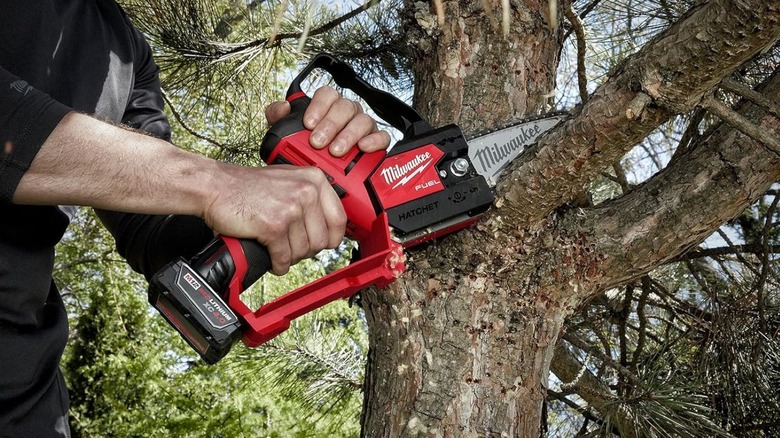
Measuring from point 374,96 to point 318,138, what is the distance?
0.53ft

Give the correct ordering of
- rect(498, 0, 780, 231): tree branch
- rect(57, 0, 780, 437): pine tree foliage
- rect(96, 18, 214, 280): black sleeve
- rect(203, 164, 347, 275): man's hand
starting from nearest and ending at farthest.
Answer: rect(498, 0, 780, 231): tree branch < rect(203, 164, 347, 275): man's hand < rect(96, 18, 214, 280): black sleeve < rect(57, 0, 780, 437): pine tree foliage

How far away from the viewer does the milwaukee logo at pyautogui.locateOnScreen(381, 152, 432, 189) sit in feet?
4.25

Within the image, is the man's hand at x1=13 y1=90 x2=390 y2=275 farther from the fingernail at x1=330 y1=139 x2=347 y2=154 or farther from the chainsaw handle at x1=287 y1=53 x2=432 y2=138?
the chainsaw handle at x1=287 y1=53 x2=432 y2=138

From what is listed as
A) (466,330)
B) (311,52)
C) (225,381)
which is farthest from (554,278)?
(225,381)

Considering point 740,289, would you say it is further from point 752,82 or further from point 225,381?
point 225,381

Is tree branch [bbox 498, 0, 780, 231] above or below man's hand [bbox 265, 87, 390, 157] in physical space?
above

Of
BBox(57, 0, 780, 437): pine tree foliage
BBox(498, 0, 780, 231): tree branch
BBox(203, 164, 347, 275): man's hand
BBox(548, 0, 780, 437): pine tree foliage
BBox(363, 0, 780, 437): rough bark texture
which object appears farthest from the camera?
BBox(57, 0, 780, 437): pine tree foliage

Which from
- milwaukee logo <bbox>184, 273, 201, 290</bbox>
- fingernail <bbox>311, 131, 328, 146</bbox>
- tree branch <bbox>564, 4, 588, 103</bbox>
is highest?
tree branch <bbox>564, 4, 588, 103</bbox>

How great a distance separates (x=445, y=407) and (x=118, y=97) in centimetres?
87

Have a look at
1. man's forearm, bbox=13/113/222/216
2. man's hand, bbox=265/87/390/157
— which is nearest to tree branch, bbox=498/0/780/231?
man's hand, bbox=265/87/390/157

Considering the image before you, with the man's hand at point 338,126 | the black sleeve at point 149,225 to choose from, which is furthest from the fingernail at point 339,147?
the black sleeve at point 149,225

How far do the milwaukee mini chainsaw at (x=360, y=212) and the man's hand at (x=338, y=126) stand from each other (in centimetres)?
2

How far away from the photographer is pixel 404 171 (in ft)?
4.26

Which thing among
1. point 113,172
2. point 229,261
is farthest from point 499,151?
point 113,172
